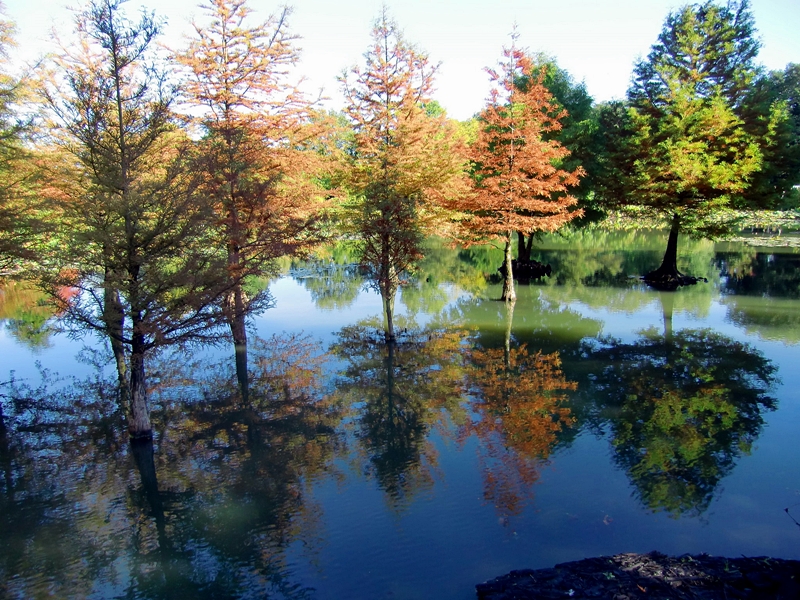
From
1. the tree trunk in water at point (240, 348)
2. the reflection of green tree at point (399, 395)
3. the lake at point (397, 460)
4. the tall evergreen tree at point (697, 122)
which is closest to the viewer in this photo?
the lake at point (397, 460)

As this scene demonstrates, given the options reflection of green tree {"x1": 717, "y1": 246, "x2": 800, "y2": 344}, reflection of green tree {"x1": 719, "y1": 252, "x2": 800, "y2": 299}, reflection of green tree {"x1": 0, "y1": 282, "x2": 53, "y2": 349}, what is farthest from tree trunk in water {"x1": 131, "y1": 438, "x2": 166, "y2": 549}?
reflection of green tree {"x1": 719, "y1": 252, "x2": 800, "y2": 299}

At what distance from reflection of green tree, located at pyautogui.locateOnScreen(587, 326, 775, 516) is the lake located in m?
0.06

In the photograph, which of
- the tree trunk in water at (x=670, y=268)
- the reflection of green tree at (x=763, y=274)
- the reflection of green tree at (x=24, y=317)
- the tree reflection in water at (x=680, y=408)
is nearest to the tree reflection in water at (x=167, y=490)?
the tree reflection in water at (x=680, y=408)

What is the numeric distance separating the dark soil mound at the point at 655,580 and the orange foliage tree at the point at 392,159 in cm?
1288

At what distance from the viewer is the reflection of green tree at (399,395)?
10.5 metres

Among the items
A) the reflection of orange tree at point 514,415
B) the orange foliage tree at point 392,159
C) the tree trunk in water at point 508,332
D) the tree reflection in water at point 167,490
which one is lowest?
the tree reflection in water at point 167,490

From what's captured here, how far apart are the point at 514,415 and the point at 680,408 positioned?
12.8 ft

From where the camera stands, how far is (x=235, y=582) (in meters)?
7.43

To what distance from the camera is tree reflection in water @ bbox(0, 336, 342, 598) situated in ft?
25.1

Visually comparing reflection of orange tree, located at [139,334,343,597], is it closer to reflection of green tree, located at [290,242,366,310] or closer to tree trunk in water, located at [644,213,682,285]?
reflection of green tree, located at [290,242,366,310]

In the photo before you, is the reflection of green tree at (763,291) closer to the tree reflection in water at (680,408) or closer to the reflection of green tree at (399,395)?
the tree reflection in water at (680,408)

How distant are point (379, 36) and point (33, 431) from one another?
1541 centimetres

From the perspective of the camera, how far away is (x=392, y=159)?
733 inches

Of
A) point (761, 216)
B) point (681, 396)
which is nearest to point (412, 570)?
point (681, 396)
